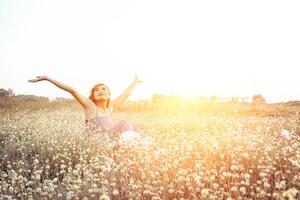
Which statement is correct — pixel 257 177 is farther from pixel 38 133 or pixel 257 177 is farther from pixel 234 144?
pixel 38 133

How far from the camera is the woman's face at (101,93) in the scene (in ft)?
28.8

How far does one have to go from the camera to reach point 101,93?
8.79 metres

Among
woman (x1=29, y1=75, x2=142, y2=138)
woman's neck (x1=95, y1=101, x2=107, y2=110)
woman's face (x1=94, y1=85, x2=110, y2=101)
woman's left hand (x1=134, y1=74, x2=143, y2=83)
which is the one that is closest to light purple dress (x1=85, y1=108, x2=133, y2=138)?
woman (x1=29, y1=75, x2=142, y2=138)

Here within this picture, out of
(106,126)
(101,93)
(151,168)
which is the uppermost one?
(101,93)

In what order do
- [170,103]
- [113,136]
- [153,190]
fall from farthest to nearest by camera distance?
[170,103] → [113,136] → [153,190]

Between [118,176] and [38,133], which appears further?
[38,133]

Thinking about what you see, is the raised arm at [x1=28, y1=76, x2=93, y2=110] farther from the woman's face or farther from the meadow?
the meadow

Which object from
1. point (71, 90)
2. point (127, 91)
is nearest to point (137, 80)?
point (127, 91)

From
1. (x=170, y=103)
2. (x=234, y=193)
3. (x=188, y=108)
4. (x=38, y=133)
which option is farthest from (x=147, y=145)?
(x=170, y=103)

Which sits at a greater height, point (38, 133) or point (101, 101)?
point (101, 101)

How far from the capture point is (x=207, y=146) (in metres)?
6.16

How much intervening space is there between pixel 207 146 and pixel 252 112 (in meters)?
10.8

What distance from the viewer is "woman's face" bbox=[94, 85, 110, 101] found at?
28.8 ft

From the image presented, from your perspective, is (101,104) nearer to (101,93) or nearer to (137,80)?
(101,93)
